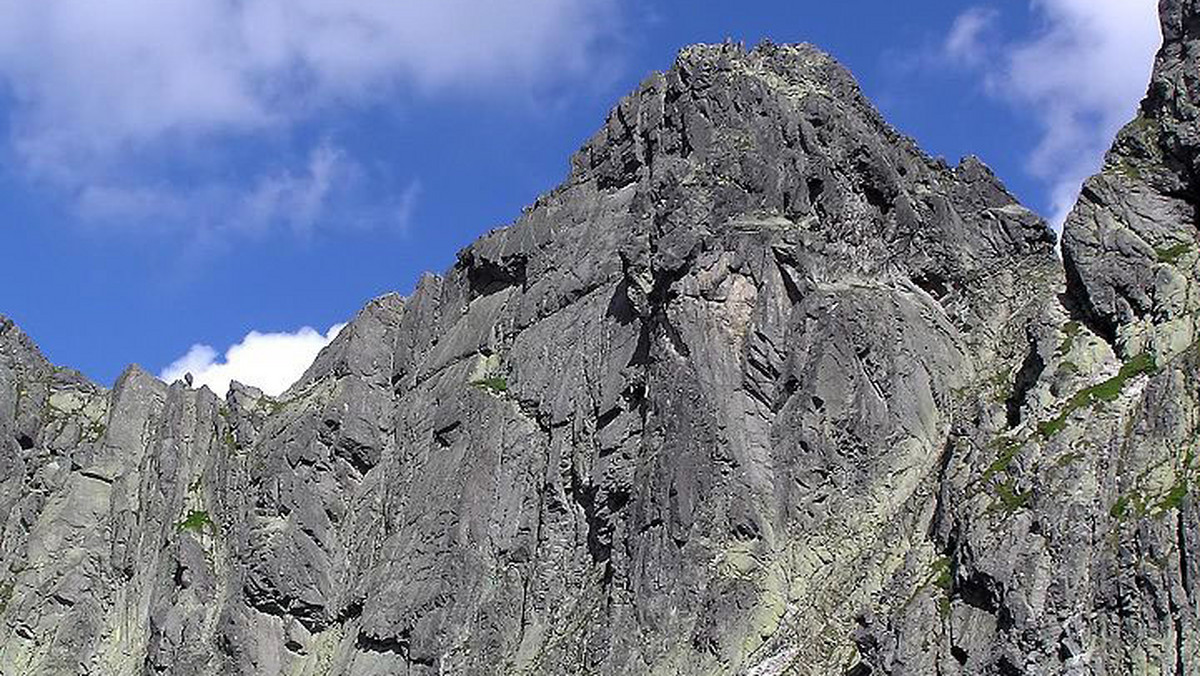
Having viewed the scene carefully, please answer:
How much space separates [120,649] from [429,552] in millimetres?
22490

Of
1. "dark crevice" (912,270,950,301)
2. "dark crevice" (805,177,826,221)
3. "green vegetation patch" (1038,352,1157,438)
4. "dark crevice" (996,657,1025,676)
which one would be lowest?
"dark crevice" (996,657,1025,676)

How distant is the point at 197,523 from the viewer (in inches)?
3708

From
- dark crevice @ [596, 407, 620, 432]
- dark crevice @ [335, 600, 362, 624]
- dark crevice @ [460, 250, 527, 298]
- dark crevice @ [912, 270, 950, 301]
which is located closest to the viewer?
dark crevice @ [596, 407, 620, 432]

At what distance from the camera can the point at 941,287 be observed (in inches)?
3147

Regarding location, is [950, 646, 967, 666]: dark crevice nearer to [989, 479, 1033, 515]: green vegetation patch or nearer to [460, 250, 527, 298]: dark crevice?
[989, 479, 1033, 515]: green vegetation patch

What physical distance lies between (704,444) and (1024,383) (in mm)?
13434

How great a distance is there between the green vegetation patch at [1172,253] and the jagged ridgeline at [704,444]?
0.54ft

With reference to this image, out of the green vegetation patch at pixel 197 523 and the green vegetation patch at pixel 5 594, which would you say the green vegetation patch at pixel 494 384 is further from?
the green vegetation patch at pixel 5 594

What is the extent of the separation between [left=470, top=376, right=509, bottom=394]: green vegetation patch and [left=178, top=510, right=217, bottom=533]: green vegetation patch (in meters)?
18.1

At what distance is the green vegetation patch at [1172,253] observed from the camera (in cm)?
6248

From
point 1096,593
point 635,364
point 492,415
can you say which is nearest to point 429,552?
point 492,415

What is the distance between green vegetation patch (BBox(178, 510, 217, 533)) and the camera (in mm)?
93731

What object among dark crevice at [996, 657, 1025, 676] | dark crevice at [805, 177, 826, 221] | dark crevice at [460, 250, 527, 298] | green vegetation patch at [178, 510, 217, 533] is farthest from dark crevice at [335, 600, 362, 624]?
dark crevice at [996, 657, 1025, 676]

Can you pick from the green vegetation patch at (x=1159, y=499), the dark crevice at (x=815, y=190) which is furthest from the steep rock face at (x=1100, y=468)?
the dark crevice at (x=815, y=190)
